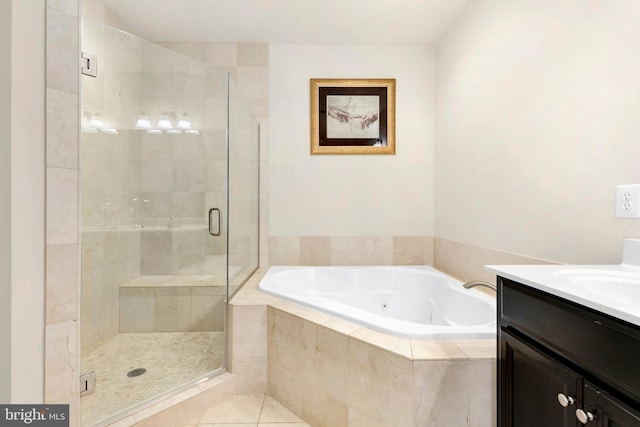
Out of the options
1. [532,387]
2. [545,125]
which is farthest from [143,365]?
[545,125]

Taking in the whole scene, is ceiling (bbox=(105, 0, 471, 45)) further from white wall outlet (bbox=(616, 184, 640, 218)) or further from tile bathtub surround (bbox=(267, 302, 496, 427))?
tile bathtub surround (bbox=(267, 302, 496, 427))

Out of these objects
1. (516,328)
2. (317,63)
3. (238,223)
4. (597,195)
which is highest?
(317,63)

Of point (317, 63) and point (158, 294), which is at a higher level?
point (317, 63)

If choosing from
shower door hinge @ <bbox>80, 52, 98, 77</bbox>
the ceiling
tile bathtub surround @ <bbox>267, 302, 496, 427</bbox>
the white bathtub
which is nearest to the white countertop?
tile bathtub surround @ <bbox>267, 302, 496, 427</bbox>

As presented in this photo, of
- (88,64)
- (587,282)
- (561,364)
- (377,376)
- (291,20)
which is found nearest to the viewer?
(561,364)

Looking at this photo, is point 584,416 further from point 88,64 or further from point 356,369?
point 88,64

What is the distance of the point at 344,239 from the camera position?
2.41 meters

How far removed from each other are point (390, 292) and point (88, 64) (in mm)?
2216

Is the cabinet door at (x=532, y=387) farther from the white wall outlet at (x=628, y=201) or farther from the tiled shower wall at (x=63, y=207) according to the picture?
the tiled shower wall at (x=63, y=207)

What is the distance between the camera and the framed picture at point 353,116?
7.81 ft

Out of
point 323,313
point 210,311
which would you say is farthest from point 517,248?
point 210,311

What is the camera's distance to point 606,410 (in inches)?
22.1

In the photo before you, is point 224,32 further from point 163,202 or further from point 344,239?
point 344,239

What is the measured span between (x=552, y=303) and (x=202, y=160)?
Answer: 6.72 ft
